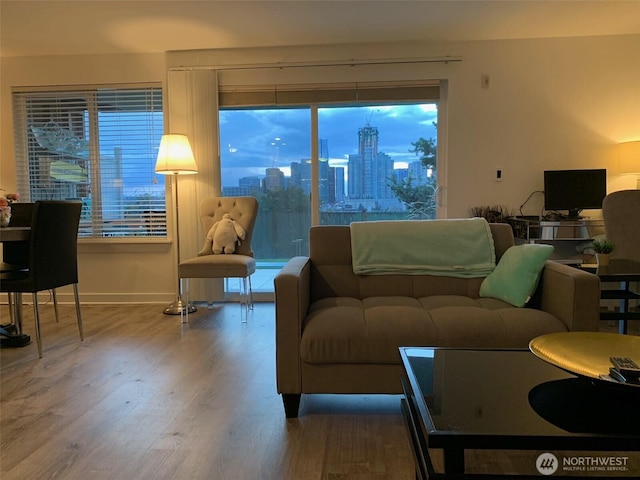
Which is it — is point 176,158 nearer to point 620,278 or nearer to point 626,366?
point 620,278

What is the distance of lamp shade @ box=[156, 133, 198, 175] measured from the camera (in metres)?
3.66

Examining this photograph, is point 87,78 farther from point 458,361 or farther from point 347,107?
point 458,361

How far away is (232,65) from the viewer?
4000mm

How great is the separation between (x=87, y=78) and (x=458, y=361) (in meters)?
4.32

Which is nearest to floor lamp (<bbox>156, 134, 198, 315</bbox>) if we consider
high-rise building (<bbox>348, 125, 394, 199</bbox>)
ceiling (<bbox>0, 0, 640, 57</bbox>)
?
ceiling (<bbox>0, 0, 640, 57</bbox>)

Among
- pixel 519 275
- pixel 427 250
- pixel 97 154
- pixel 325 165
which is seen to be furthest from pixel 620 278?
pixel 97 154

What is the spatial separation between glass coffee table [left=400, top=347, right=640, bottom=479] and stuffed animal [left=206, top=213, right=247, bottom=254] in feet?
8.04

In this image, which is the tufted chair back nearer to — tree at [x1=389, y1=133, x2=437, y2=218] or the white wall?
the white wall

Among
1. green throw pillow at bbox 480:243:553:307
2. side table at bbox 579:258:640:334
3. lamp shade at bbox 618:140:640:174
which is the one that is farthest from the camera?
lamp shade at bbox 618:140:640:174

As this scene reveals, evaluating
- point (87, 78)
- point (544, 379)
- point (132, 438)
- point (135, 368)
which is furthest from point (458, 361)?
point (87, 78)

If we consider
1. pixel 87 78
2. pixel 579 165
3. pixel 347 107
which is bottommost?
pixel 579 165

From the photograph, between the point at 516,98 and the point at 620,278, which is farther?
the point at 516,98

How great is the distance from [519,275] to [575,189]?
210cm

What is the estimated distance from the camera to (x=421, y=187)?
4152 mm
